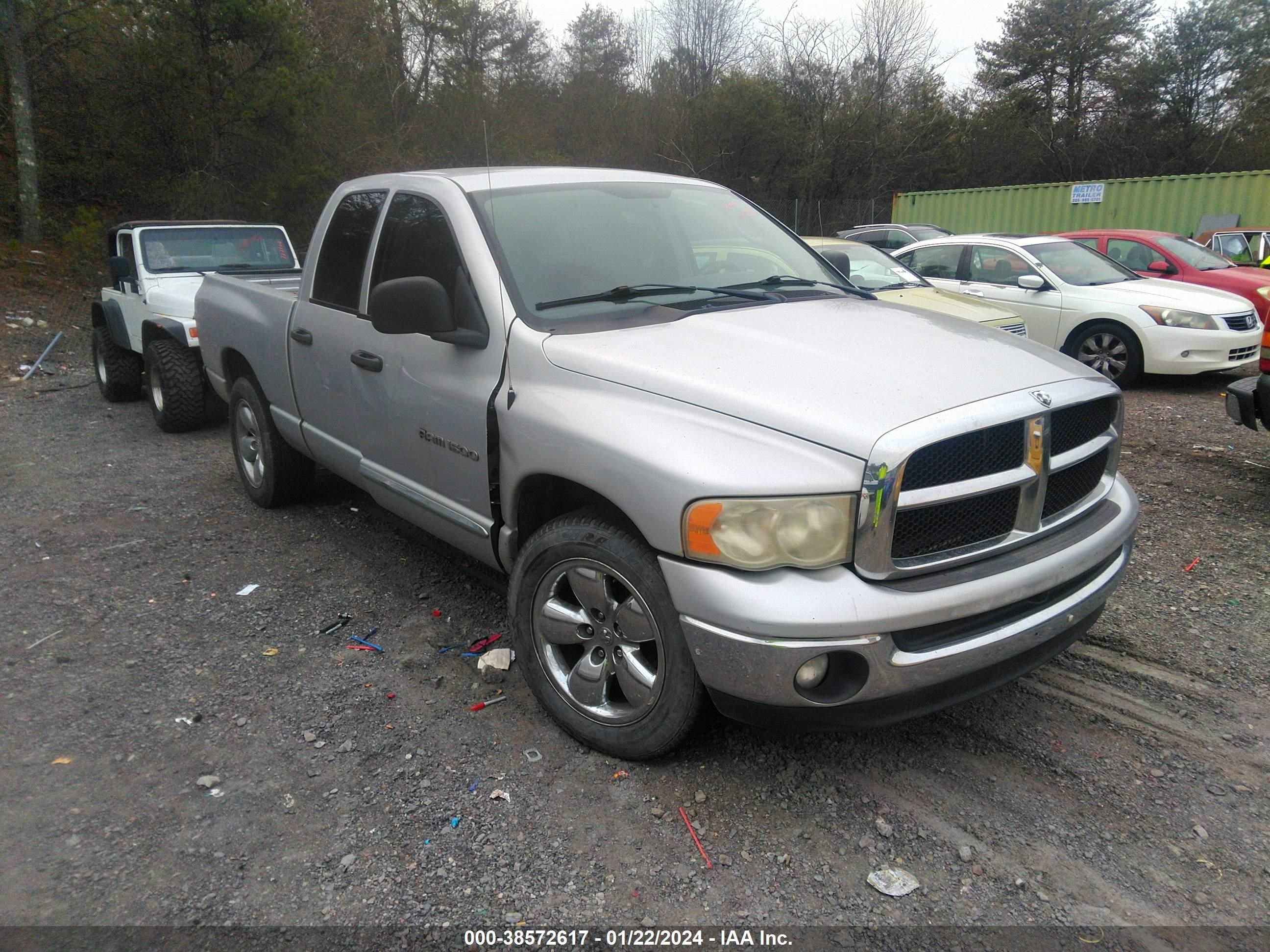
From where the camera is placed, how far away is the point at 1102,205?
19.9 meters

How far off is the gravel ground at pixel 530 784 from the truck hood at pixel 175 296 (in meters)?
3.96

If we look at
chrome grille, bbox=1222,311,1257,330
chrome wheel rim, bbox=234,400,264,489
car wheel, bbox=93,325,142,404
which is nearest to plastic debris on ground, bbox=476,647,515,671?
chrome wheel rim, bbox=234,400,264,489

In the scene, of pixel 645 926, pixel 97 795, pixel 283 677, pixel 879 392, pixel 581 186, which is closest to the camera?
pixel 645 926

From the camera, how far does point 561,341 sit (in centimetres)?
290

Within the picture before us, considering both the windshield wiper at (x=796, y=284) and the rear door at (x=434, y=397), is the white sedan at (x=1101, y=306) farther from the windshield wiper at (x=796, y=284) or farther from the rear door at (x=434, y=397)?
Answer: the rear door at (x=434, y=397)

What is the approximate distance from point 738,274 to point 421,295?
4.37 feet

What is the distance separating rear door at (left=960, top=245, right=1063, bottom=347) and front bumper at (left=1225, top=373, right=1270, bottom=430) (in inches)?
164

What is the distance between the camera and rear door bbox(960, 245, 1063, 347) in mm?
9094

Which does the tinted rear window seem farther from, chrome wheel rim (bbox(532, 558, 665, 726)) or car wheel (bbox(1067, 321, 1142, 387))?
car wheel (bbox(1067, 321, 1142, 387))

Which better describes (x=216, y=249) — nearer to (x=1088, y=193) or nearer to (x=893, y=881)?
(x=893, y=881)

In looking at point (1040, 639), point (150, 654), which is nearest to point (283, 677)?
point (150, 654)

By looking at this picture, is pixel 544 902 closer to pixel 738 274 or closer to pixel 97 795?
pixel 97 795

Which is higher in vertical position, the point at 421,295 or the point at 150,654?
the point at 421,295

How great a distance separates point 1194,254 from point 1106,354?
335cm
